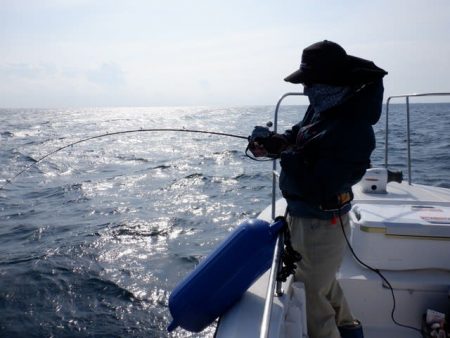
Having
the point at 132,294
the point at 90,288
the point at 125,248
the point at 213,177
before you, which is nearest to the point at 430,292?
the point at 132,294

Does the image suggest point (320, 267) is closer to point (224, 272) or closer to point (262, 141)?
point (224, 272)

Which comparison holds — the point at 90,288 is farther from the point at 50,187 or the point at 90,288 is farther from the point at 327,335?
the point at 50,187

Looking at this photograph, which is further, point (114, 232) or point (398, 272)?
point (114, 232)

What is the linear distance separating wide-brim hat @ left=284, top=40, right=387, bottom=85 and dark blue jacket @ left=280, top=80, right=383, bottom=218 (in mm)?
58

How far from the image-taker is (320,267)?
222cm

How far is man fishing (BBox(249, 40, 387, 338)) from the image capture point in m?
1.88

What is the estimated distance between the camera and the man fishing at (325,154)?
1878 mm

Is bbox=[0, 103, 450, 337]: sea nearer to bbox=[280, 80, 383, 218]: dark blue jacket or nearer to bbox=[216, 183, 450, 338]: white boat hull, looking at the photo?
bbox=[216, 183, 450, 338]: white boat hull

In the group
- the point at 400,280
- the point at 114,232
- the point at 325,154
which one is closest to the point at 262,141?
the point at 325,154

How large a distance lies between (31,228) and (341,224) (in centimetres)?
616

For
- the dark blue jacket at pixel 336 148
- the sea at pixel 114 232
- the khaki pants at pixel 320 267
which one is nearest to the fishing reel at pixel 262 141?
the dark blue jacket at pixel 336 148

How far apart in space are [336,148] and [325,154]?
6cm

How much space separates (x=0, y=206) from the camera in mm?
8375

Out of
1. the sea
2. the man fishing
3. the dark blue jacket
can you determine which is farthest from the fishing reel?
the sea
